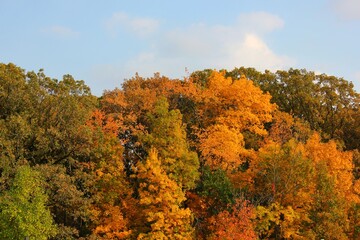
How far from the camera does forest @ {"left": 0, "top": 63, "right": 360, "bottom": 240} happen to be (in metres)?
33.8

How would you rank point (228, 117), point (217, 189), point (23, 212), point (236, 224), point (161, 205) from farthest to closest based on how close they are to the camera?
point (228, 117)
point (217, 189)
point (161, 205)
point (236, 224)
point (23, 212)

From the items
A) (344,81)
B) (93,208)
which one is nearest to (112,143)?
(93,208)

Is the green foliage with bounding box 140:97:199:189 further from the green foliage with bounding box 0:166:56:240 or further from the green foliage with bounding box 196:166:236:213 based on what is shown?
the green foliage with bounding box 0:166:56:240

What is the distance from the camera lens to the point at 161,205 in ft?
122

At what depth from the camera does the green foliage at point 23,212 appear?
100 feet

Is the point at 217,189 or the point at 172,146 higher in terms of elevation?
the point at 172,146

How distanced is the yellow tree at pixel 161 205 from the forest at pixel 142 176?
0.25 ft

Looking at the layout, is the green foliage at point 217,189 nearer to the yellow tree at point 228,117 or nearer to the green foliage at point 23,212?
the yellow tree at point 228,117

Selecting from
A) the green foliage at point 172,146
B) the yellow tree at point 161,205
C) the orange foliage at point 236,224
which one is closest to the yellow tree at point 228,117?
the green foliage at point 172,146

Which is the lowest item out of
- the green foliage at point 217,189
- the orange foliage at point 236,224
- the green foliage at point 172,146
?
the orange foliage at point 236,224

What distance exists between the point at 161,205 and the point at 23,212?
9920 millimetres

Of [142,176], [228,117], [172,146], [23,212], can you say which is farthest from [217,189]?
[23,212]

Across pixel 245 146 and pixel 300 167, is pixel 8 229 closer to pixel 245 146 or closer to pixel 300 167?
pixel 300 167

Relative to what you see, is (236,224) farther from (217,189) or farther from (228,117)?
(228,117)
